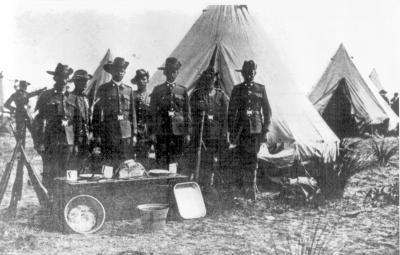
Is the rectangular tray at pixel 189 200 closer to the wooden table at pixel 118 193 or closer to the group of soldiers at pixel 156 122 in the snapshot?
the wooden table at pixel 118 193

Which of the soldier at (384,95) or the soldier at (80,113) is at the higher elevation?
the soldier at (384,95)

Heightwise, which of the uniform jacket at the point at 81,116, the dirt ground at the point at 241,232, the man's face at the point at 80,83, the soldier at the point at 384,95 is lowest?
the dirt ground at the point at 241,232

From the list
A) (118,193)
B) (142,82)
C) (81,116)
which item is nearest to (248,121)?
(142,82)

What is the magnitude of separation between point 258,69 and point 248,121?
8.92 ft

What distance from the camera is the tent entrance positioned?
45.1 ft

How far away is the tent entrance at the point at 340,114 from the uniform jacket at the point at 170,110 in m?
8.30

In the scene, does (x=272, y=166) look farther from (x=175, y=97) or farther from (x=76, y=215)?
(x=76, y=215)

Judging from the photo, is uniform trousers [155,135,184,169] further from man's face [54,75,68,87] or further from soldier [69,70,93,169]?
man's face [54,75,68,87]

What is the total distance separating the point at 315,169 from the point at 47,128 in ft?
13.1

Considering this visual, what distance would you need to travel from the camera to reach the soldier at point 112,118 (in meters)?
5.84

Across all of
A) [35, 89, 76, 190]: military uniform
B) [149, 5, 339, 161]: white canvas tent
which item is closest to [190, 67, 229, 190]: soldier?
[149, 5, 339, 161]: white canvas tent

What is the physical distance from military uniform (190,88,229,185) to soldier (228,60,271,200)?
16 centimetres

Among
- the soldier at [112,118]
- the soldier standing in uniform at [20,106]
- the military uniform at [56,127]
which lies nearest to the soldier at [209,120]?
the soldier at [112,118]

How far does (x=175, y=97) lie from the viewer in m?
6.19
